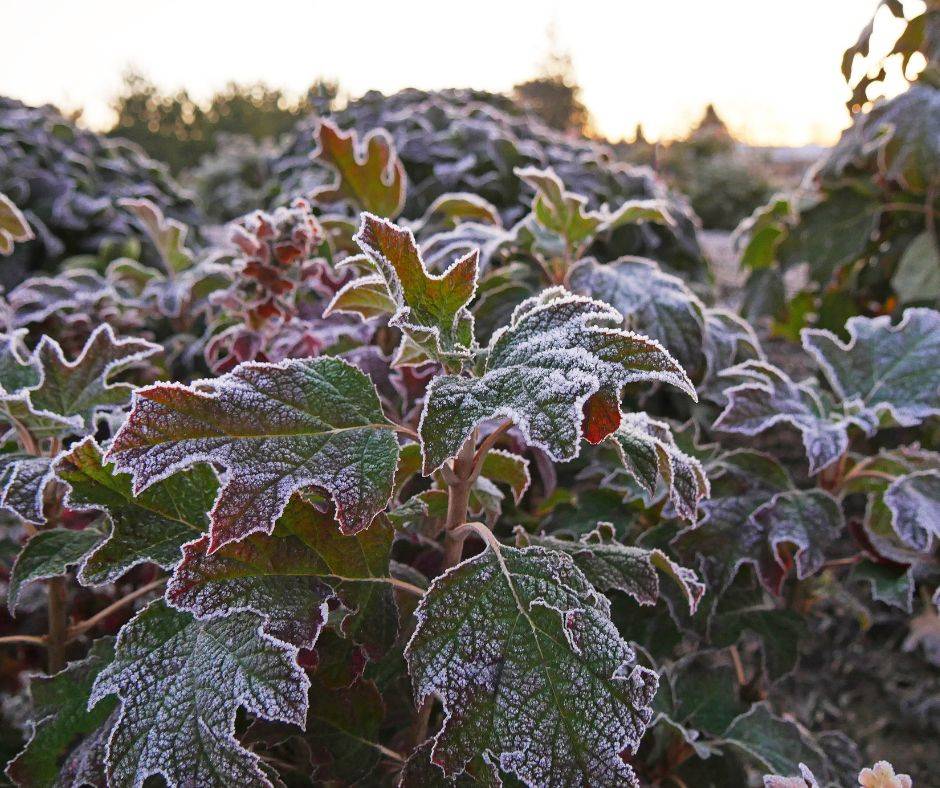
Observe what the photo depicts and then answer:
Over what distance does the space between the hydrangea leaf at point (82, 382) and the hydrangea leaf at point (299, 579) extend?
388 millimetres

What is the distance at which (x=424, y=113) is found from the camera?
8.83ft

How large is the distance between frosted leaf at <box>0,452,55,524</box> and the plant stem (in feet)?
0.73

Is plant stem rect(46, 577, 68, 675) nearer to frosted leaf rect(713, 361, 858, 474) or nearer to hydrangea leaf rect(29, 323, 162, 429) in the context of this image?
hydrangea leaf rect(29, 323, 162, 429)

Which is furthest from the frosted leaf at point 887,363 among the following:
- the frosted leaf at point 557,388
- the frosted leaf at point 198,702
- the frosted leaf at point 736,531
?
the frosted leaf at point 198,702

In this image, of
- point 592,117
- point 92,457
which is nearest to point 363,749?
point 92,457

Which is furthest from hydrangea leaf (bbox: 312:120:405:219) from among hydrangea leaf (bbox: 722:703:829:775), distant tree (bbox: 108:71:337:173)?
distant tree (bbox: 108:71:337:173)

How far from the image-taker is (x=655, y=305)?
1333 millimetres

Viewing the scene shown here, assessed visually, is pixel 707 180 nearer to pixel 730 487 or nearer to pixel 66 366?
pixel 730 487

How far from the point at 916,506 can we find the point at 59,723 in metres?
1.17

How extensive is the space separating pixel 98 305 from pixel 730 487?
1.30m

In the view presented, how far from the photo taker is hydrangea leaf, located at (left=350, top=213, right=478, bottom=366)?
2.80ft

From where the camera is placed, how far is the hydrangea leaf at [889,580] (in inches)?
49.3

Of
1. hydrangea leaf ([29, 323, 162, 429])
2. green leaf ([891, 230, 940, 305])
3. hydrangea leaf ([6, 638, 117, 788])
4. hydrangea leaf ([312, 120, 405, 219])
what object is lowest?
hydrangea leaf ([6, 638, 117, 788])

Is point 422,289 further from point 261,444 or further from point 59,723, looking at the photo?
point 59,723
